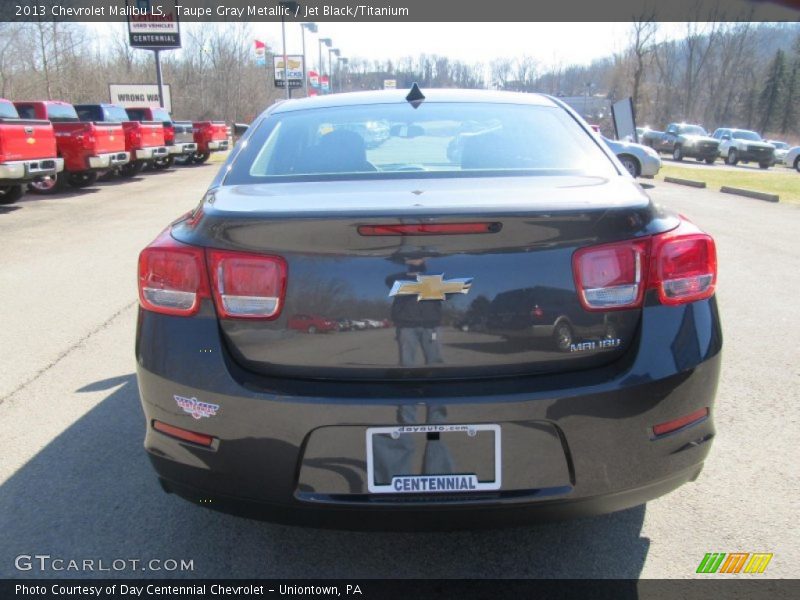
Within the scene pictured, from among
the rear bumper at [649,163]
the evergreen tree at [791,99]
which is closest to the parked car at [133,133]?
the rear bumper at [649,163]

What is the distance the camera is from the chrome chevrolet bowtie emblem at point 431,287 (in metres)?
1.94

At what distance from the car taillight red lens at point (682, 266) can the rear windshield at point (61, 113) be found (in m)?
16.8

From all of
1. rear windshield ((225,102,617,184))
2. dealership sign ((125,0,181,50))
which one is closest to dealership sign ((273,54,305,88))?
dealership sign ((125,0,181,50))

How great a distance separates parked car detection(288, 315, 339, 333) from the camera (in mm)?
1987

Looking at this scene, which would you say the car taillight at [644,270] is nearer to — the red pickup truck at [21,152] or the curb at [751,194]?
the red pickup truck at [21,152]

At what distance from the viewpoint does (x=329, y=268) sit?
1.98 m

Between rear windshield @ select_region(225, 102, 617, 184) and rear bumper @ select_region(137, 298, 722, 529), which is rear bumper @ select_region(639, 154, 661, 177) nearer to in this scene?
rear windshield @ select_region(225, 102, 617, 184)

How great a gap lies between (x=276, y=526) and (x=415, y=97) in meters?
2.12

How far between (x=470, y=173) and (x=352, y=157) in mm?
524

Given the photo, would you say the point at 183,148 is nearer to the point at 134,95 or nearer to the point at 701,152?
the point at 134,95

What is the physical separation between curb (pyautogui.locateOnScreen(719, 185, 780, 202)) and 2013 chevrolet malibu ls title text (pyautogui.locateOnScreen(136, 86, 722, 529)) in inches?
545

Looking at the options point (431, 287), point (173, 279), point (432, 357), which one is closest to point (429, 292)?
point (431, 287)

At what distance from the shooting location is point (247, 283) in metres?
2.02

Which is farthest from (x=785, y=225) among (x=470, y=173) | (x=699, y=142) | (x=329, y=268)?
(x=699, y=142)
